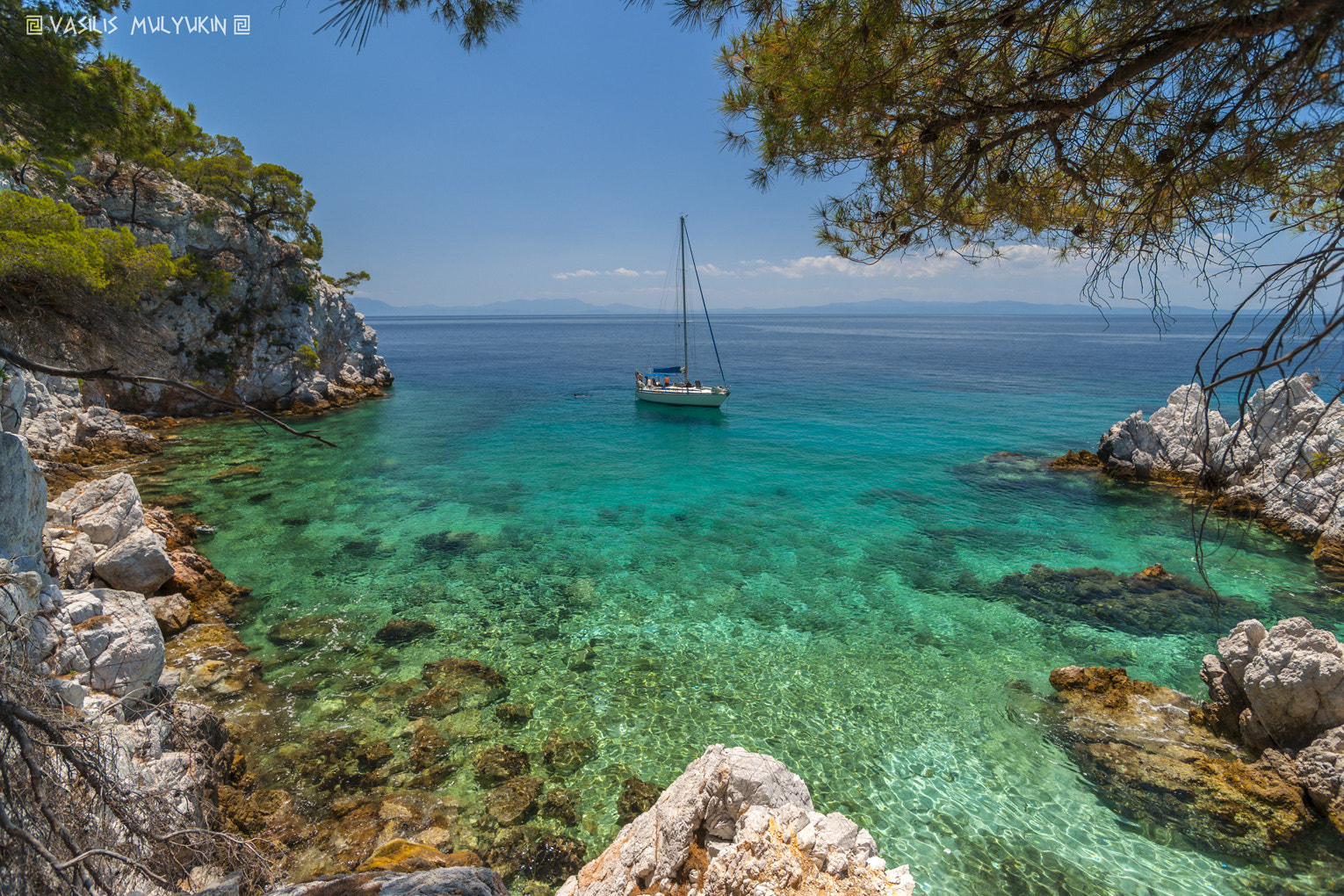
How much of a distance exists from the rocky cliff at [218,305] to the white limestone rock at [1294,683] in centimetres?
3295

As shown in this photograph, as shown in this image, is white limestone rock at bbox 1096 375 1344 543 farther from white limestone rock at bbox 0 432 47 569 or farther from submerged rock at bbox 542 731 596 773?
white limestone rock at bbox 0 432 47 569

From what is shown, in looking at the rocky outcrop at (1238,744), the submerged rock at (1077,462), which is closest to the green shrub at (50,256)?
the rocky outcrop at (1238,744)

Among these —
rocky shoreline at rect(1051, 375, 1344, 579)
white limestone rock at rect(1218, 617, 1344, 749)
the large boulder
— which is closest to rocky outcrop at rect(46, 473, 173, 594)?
rocky shoreline at rect(1051, 375, 1344, 579)

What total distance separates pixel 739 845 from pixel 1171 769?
729cm

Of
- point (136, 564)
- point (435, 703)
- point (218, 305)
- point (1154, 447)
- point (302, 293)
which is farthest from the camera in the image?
point (302, 293)

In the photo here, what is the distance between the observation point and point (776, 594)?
528 inches

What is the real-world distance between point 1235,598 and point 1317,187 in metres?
13.1

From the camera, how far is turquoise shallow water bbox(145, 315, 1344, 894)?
7.68 m

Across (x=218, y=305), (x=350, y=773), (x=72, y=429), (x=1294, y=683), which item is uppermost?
(x=218, y=305)

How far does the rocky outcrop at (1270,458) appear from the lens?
1448 centimetres

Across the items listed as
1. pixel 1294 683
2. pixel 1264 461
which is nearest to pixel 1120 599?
pixel 1294 683

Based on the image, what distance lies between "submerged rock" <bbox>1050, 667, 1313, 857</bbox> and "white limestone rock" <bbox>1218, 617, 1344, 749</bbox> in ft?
1.93

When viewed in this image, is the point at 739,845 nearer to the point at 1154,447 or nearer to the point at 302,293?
the point at 1154,447

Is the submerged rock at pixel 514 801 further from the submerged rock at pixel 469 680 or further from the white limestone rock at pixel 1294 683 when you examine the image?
the white limestone rock at pixel 1294 683
